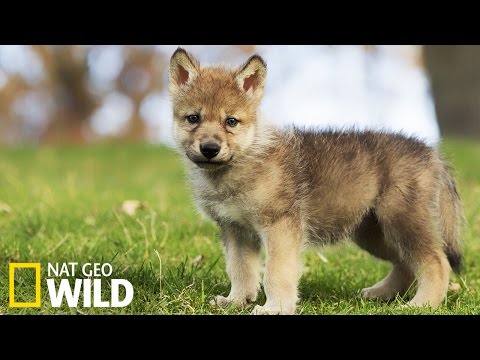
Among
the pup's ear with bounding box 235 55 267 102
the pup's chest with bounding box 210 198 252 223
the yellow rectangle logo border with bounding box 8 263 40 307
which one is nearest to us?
the yellow rectangle logo border with bounding box 8 263 40 307

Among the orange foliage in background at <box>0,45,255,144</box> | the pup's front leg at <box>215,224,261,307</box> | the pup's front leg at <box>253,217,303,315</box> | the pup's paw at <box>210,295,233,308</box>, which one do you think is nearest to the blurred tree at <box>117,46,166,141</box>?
the orange foliage in background at <box>0,45,255,144</box>

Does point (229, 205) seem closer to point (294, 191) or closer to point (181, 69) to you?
point (294, 191)

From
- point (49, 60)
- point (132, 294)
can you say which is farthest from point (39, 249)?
point (49, 60)

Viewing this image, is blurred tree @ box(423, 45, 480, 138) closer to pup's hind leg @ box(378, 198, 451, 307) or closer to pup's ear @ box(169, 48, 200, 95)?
pup's hind leg @ box(378, 198, 451, 307)

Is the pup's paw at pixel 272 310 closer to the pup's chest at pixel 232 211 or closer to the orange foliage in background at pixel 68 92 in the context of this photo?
the pup's chest at pixel 232 211

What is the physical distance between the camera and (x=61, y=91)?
853 inches

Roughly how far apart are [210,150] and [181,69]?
734 millimetres

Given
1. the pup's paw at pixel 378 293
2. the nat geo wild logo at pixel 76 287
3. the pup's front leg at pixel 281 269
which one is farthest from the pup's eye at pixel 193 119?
the pup's paw at pixel 378 293

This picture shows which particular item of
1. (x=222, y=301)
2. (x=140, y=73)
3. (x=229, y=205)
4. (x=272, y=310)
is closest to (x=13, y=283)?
(x=222, y=301)

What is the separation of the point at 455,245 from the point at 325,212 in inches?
41.9

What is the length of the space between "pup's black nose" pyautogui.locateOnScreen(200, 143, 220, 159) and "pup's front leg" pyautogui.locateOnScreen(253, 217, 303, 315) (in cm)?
59

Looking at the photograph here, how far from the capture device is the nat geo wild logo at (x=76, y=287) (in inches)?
183

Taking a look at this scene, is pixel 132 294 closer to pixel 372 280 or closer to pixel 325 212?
pixel 325 212

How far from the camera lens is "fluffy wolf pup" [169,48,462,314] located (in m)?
4.67
